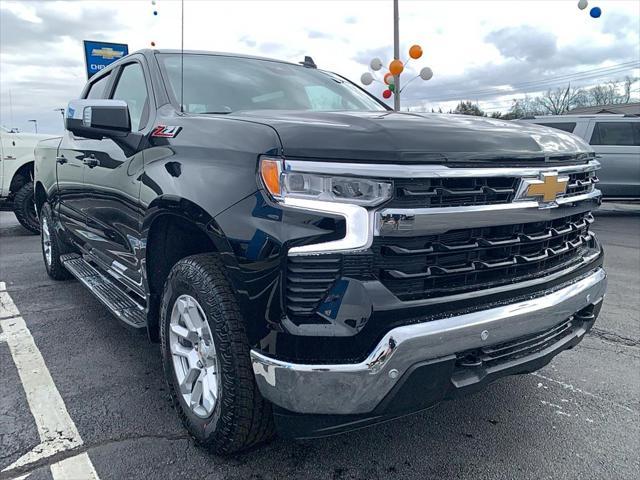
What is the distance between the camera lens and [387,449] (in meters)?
2.40

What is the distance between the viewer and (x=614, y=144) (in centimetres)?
1044

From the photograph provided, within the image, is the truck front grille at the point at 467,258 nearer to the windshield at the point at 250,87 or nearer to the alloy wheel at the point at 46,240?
the windshield at the point at 250,87

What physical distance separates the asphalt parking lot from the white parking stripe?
0.02m

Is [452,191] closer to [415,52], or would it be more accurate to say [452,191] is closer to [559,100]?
[415,52]

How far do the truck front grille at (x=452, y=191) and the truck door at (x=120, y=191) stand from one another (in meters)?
1.47

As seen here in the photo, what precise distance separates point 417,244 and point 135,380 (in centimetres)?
201

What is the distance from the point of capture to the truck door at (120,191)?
112 inches

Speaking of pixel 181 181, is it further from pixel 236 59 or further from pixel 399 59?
pixel 399 59

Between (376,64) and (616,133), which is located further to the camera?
(376,64)

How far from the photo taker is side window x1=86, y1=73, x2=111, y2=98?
4.09 m

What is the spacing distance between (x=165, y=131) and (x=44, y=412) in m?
1.54

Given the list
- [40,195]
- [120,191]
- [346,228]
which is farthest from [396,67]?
[346,228]

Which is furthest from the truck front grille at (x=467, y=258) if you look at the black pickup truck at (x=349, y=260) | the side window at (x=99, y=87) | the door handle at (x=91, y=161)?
the side window at (x=99, y=87)

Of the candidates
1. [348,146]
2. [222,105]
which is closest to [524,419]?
[348,146]
